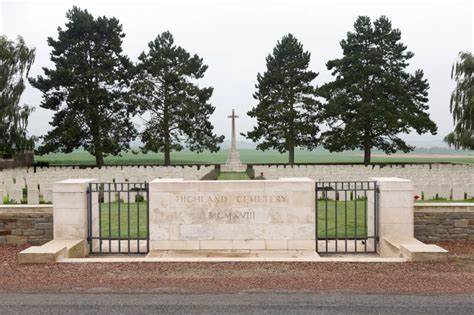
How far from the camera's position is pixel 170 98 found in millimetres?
37125

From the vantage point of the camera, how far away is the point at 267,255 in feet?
24.6

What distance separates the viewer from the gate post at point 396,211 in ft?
25.5

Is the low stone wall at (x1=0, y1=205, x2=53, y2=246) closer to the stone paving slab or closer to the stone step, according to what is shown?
the stone step

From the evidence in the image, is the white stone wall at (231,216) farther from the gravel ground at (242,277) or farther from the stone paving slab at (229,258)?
the gravel ground at (242,277)

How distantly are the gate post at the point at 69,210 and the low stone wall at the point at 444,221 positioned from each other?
5970mm

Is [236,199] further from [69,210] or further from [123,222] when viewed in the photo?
[123,222]

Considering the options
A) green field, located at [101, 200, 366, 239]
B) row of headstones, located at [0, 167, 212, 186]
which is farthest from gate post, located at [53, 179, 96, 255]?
row of headstones, located at [0, 167, 212, 186]

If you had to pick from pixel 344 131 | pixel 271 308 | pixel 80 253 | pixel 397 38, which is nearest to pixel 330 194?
pixel 80 253

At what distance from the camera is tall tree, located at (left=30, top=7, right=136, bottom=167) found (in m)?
34.1

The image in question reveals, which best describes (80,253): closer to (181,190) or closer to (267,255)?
(181,190)

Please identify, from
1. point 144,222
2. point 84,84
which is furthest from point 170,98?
point 144,222

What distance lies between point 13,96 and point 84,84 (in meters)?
6.08

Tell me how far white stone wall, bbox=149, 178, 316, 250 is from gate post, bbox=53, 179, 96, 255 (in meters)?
1.20

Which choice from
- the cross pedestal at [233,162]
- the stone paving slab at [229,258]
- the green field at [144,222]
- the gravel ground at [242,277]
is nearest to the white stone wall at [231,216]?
the stone paving slab at [229,258]
